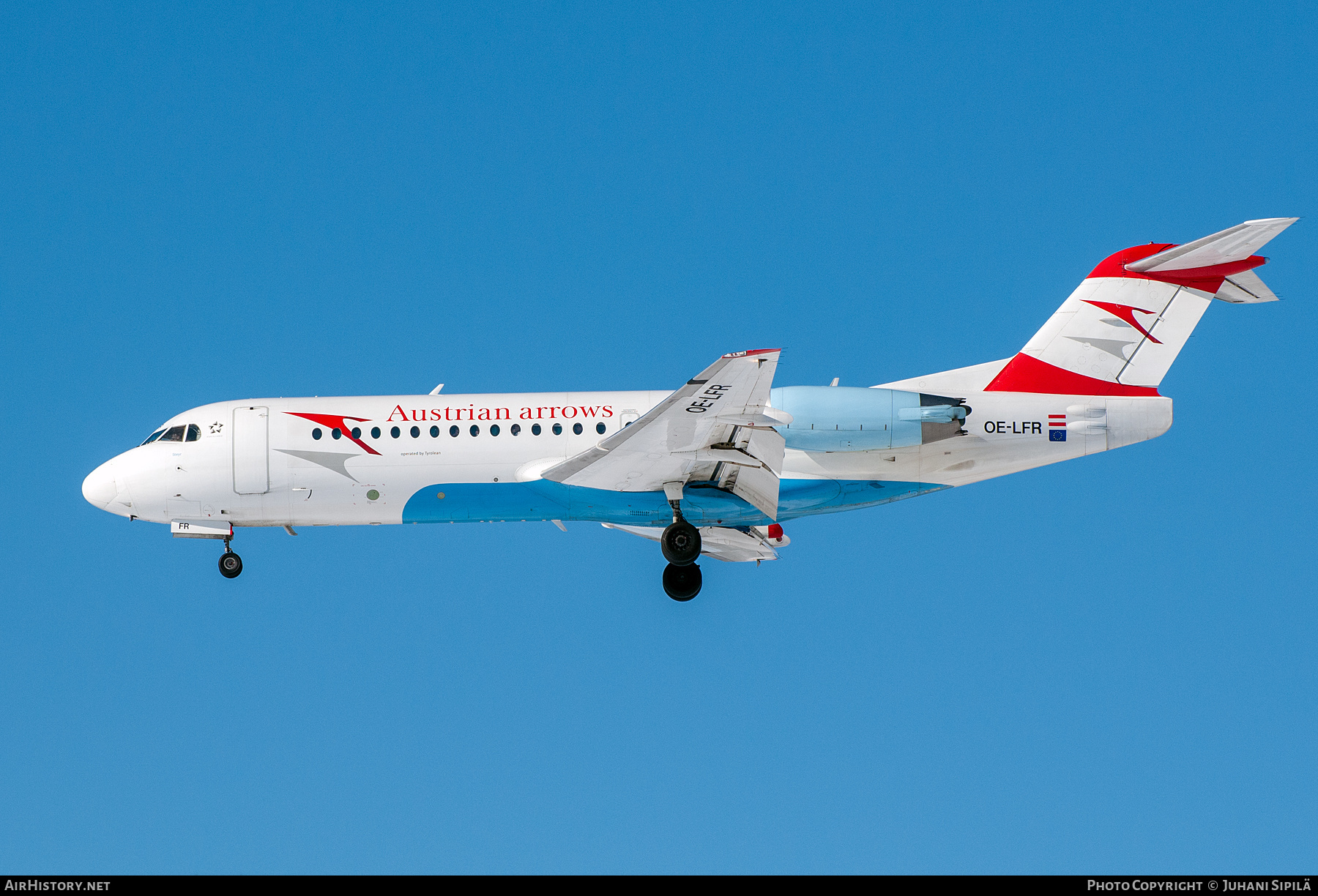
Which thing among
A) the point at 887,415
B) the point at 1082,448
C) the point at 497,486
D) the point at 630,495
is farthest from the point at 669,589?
the point at 1082,448

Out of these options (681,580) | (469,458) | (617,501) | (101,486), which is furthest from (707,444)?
(101,486)

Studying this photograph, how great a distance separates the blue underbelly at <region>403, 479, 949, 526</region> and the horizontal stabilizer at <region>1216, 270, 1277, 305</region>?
618 centimetres

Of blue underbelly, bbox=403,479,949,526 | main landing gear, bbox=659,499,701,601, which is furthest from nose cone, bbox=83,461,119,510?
main landing gear, bbox=659,499,701,601

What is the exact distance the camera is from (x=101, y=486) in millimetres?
23578

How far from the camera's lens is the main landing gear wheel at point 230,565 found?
936 inches

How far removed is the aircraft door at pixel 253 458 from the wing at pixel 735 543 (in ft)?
22.6

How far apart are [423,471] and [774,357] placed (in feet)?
23.4

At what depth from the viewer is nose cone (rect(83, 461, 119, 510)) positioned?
23500mm

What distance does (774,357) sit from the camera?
18.7m

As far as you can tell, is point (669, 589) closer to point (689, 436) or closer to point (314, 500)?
point (689, 436)

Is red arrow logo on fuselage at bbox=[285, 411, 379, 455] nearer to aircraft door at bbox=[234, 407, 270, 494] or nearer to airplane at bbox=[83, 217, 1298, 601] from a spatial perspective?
airplane at bbox=[83, 217, 1298, 601]

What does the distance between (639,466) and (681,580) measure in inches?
123

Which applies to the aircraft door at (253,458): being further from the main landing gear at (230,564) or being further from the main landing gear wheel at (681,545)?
the main landing gear wheel at (681,545)

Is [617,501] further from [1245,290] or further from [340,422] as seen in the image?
[1245,290]
